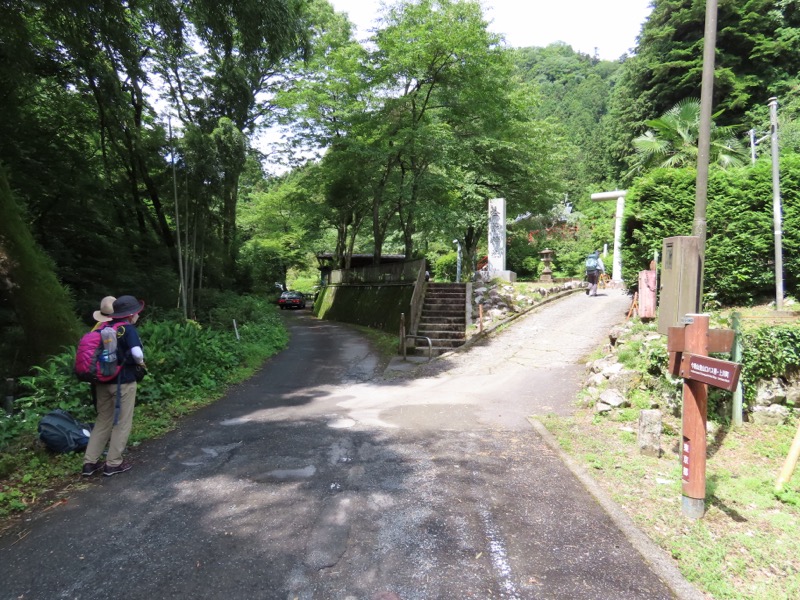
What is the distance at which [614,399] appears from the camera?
6.21 m

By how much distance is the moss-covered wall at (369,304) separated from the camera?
15.4 m

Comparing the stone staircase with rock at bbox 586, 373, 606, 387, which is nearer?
rock at bbox 586, 373, 606, 387

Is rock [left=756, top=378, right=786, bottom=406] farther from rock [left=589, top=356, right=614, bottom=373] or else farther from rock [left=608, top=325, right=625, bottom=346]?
rock [left=608, top=325, right=625, bottom=346]

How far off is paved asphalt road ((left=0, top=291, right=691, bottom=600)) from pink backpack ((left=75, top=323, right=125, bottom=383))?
1.03m

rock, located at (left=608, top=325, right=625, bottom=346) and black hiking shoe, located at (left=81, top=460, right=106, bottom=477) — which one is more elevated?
rock, located at (left=608, top=325, right=625, bottom=346)

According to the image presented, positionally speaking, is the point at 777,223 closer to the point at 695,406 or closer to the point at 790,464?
the point at 790,464

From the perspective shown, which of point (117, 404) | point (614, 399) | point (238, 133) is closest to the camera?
point (117, 404)

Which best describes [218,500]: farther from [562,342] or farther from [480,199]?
[480,199]

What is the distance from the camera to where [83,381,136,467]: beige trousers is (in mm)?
4273

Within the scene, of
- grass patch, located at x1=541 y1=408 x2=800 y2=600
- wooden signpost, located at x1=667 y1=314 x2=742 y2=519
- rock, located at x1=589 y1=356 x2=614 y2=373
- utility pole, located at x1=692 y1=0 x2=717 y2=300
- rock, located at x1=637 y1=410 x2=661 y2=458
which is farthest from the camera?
rock, located at x1=589 y1=356 x2=614 y2=373

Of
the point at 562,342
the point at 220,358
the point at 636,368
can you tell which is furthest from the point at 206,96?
the point at 636,368

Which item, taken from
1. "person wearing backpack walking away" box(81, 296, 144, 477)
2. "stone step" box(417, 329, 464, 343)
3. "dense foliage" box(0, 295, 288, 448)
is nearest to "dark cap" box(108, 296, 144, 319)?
"person wearing backpack walking away" box(81, 296, 144, 477)

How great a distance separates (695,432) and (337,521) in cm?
295

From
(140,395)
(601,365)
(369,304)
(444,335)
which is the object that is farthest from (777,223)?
(369,304)
